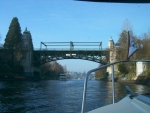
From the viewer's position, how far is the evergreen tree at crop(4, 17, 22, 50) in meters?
78.4

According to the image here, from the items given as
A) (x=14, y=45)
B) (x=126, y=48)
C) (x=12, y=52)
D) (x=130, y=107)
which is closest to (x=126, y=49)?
(x=126, y=48)

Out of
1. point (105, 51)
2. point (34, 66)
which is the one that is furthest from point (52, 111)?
point (34, 66)

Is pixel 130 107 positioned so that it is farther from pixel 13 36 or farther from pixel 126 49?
pixel 13 36

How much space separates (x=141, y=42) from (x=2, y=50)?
3637cm

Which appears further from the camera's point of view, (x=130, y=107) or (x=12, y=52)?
(x=12, y=52)

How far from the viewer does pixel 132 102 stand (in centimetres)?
350

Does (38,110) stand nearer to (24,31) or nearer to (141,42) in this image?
(141,42)

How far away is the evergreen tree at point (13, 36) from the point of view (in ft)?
257

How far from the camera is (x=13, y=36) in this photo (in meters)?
82.1

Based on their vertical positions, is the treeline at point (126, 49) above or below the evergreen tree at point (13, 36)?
below

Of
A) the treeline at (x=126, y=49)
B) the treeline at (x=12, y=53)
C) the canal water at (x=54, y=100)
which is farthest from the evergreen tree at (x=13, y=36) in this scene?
the canal water at (x=54, y=100)

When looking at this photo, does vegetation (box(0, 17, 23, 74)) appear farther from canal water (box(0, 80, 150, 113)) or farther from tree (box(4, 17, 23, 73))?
canal water (box(0, 80, 150, 113))

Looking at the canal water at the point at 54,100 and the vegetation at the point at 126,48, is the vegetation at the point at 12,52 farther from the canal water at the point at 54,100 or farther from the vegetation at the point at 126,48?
the canal water at the point at 54,100

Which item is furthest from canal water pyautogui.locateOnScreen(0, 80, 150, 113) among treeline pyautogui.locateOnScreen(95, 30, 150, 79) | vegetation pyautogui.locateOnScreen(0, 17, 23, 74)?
vegetation pyautogui.locateOnScreen(0, 17, 23, 74)
